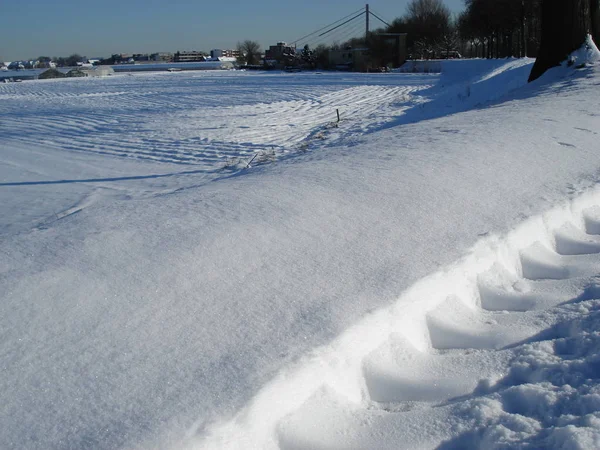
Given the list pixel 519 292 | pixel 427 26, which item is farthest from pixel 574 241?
pixel 427 26

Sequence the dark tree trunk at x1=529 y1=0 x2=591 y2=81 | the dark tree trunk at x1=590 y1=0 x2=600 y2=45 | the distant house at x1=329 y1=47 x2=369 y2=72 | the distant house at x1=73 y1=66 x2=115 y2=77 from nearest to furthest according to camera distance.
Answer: the dark tree trunk at x1=529 y1=0 x2=591 y2=81 < the dark tree trunk at x1=590 y1=0 x2=600 y2=45 < the distant house at x1=329 y1=47 x2=369 y2=72 < the distant house at x1=73 y1=66 x2=115 y2=77

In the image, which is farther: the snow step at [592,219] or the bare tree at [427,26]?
the bare tree at [427,26]

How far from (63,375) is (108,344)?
0.22 metres

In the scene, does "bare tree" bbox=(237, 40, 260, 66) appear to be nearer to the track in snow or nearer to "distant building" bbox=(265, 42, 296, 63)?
"distant building" bbox=(265, 42, 296, 63)

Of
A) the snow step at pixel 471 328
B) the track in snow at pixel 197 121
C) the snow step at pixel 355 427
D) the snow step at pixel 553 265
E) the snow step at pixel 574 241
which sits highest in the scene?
the track in snow at pixel 197 121

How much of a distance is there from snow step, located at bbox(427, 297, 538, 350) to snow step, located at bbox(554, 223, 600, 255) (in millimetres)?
1006

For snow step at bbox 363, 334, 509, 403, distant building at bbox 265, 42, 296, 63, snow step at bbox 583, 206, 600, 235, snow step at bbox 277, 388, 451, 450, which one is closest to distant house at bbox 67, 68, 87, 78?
distant building at bbox 265, 42, 296, 63

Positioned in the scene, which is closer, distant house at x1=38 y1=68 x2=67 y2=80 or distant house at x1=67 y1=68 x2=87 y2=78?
distant house at x1=38 y1=68 x2=67 y2=80

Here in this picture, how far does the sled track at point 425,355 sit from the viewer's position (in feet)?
6.39

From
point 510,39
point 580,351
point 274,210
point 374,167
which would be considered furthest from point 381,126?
point 510,39

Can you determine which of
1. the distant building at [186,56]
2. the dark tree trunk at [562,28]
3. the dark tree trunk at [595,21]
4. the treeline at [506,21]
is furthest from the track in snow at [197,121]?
the distant building at [186,56]

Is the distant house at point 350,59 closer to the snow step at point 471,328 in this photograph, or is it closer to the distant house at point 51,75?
the distant house at point 51,75

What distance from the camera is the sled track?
6.39 feet

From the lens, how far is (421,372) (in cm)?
231
